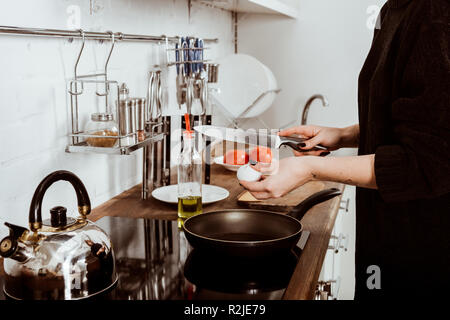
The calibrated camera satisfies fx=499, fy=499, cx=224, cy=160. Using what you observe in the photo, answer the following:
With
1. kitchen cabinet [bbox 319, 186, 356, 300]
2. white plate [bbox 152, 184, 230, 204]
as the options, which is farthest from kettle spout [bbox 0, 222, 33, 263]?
kitchen cabinet [bbox 319, 186, 356, 300]

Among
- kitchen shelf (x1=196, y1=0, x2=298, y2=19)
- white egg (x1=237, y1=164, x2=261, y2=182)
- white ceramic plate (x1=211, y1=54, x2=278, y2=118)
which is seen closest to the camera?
white egg (x1=237, y1=164, x2=261, y2=182)

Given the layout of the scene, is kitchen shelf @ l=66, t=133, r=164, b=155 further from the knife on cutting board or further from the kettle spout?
the kettle spout

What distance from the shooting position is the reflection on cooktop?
873 mm

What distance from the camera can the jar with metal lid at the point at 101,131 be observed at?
1.19 meters

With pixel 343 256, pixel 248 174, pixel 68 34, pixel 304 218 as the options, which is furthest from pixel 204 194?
pixel 343 256

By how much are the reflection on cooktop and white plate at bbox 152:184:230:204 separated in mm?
228

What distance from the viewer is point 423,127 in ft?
3.06

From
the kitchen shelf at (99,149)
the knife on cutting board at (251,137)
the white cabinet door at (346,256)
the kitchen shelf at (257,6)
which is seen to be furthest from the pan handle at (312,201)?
the kitchen shelf at (257,6)

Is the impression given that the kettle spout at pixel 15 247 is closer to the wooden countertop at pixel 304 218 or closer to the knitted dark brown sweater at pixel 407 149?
the wooden countertop at pixel 304 218

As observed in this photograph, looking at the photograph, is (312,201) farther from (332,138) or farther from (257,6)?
(257,6)

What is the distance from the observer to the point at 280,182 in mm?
1045

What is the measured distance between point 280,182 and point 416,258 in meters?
0.36

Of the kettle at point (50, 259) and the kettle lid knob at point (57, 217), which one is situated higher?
the kettle lid knob at point (57, 217)
